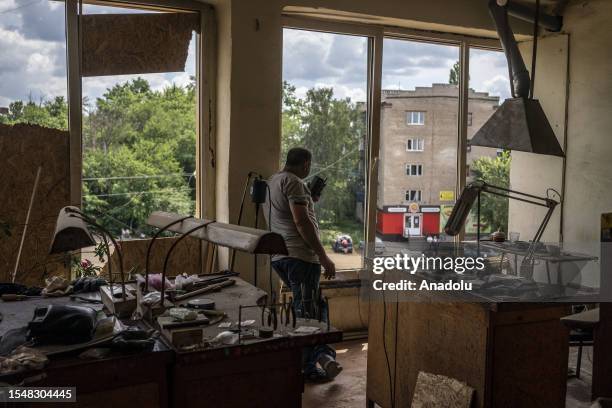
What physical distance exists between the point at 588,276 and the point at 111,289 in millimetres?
3772

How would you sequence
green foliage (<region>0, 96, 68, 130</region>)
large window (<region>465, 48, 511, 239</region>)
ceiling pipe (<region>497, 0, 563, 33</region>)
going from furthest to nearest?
large window (<region>465, 48, 511, 239</region>) → ceiling pipe (<region>497, 0, 563, 33</region>) → green foliage (<region>0, 96, 68, 130</region>)

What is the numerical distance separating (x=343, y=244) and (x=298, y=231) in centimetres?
131

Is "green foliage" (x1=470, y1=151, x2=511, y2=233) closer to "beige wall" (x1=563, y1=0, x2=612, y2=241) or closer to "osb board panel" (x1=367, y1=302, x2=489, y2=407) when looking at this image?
"beige wall" (x1=563, y1=0, x2=612, y2=241)

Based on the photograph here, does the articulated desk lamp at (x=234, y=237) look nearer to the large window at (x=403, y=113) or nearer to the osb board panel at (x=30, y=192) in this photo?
the osb board panel at (x=30, y=192)

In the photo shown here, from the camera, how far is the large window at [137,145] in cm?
392

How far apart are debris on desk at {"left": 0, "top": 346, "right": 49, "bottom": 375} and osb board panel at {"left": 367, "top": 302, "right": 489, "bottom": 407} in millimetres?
1828

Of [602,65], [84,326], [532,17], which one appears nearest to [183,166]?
[84,326]

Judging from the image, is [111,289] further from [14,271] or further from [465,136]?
[465,136]

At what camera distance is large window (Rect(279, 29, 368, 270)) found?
459 centimetres

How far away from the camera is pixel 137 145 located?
4055 millimetres

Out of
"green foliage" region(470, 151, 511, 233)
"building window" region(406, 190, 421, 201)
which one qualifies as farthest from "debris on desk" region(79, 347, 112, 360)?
"green foliage" region(470, 151, 511, 233)

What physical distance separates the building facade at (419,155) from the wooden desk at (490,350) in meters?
1.86

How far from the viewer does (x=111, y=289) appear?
2797 mm

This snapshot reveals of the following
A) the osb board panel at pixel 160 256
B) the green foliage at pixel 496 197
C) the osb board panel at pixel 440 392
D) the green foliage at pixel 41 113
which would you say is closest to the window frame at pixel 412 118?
the green foliage at pixel 496 197
